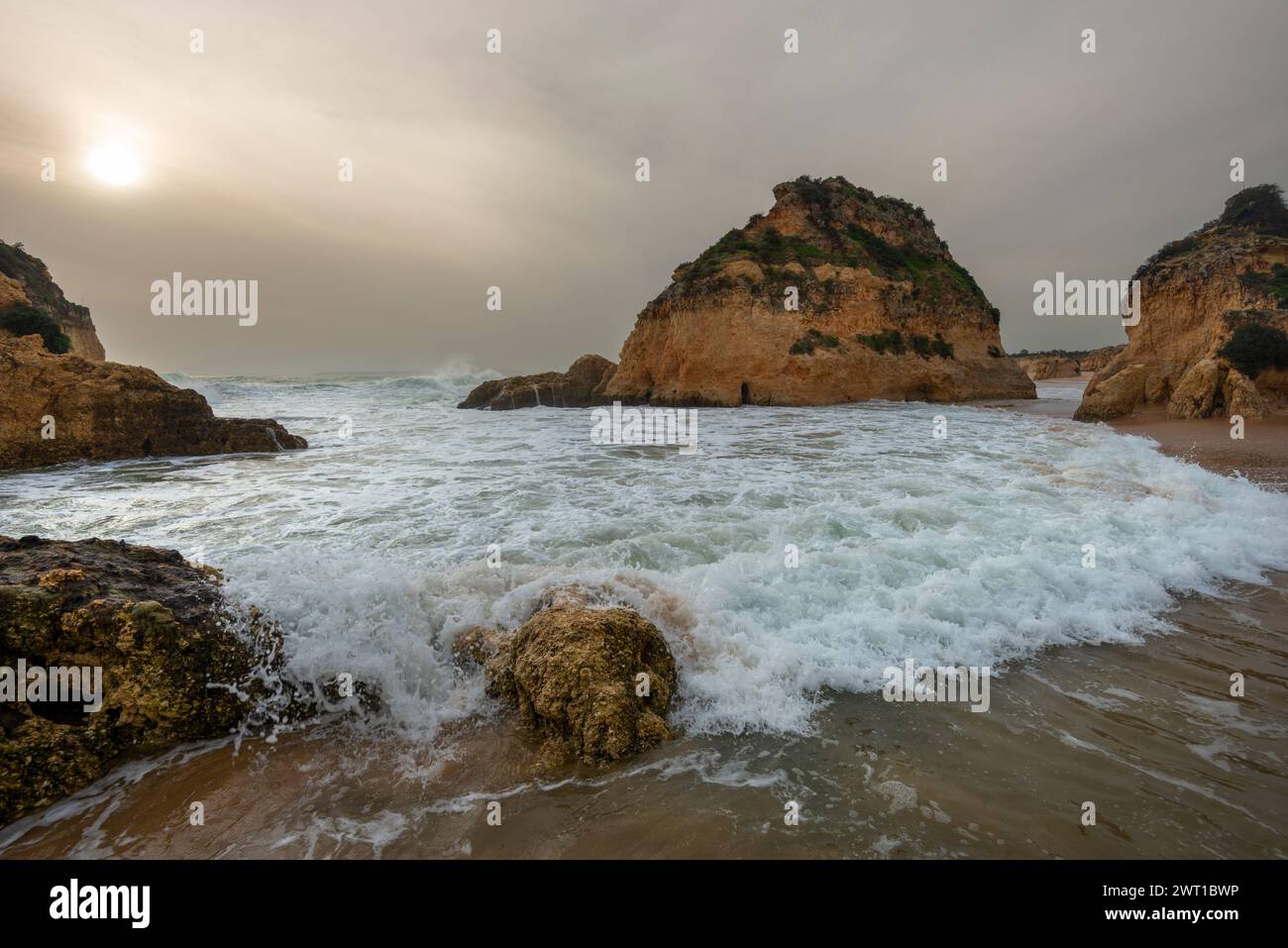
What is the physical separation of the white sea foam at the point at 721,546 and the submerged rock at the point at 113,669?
28 cm

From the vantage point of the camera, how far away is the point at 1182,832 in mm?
2420

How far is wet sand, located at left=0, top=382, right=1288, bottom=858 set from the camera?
94.9 inches

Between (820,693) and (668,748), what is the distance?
1.18 meters

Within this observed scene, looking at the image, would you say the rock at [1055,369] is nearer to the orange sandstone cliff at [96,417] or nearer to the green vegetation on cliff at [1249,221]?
the green vegetation on cliff at [1249,221]

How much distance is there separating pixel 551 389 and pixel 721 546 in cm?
3328

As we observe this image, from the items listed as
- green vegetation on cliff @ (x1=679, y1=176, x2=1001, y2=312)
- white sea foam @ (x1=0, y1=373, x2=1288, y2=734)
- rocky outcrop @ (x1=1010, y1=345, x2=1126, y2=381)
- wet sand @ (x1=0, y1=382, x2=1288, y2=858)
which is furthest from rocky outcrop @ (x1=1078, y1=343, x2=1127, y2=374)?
wet sand @ (x1=0, y1=382, x2=1288, y2=858)

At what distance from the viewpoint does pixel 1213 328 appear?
19.5 m

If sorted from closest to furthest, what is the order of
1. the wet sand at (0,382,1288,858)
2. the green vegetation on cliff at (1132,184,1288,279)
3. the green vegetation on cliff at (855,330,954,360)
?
the wet sand at (0,382,1288,858), the green vegetation on cliff at (1132,184,1288,279), the green vegetation on cliff at (855,330,954,360)

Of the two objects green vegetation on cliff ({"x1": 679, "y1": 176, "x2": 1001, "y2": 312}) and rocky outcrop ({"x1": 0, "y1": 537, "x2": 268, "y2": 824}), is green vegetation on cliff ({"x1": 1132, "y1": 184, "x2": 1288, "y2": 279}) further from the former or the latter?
rocky outcrop ({"x1": 0, "y1": 537, "x2": 268, "y2": 824})

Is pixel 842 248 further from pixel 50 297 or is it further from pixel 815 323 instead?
pixel 50 297

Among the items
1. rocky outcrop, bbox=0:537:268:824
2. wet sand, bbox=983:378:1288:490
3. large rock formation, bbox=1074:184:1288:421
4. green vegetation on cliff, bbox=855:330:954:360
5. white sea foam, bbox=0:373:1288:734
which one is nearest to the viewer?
rocky outcrop, bbox=0:537:268:824

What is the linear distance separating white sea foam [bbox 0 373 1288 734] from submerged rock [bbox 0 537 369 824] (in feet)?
0.93
